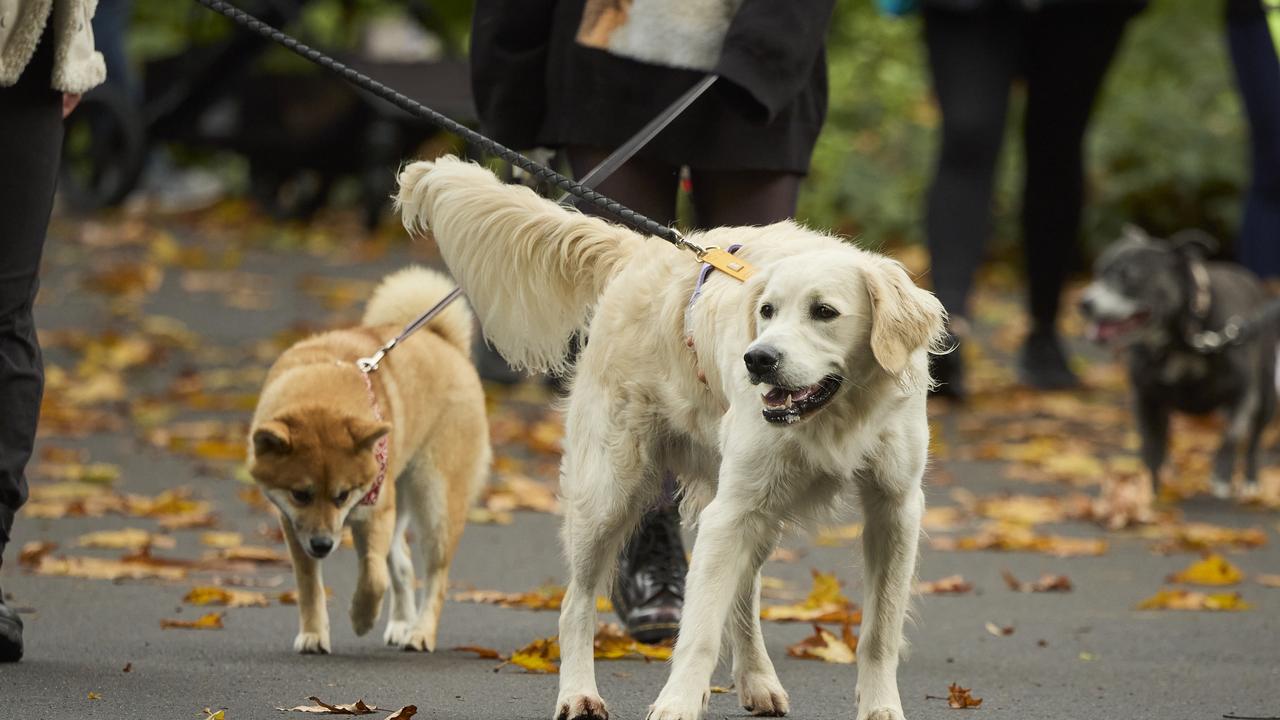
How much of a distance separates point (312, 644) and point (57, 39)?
71.4 inches

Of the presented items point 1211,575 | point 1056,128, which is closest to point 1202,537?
point 1211,575

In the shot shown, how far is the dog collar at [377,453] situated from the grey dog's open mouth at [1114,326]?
488 centimetres

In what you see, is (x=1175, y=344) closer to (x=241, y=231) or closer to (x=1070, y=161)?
(x=1070, y=161)

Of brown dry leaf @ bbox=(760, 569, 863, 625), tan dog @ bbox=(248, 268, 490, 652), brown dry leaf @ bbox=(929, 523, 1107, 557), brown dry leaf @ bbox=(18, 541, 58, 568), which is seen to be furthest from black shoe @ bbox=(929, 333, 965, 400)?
brown dry leaf @ bbox=(18, 541, 58, 568)

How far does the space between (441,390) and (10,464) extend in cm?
152

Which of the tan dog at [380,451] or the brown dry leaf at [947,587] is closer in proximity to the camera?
the tan dog at [380,451]

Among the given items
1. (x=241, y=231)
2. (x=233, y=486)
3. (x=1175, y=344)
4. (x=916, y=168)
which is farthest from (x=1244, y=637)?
(x=241, y=231)

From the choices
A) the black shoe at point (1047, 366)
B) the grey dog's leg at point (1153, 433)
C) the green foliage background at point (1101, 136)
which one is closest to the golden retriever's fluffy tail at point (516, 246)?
the grey dog's leg at point (1153, 433)

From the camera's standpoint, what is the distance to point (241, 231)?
58.4ft

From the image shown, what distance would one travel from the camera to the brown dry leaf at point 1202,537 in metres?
7.49

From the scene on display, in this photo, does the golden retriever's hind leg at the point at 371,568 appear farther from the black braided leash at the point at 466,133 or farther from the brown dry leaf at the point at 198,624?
the black braided leash at the point at 466,133

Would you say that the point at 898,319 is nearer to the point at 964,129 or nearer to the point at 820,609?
the point at 820,609

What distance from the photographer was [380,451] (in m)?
5.36

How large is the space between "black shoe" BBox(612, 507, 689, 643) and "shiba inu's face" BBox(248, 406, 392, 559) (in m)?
0.81
